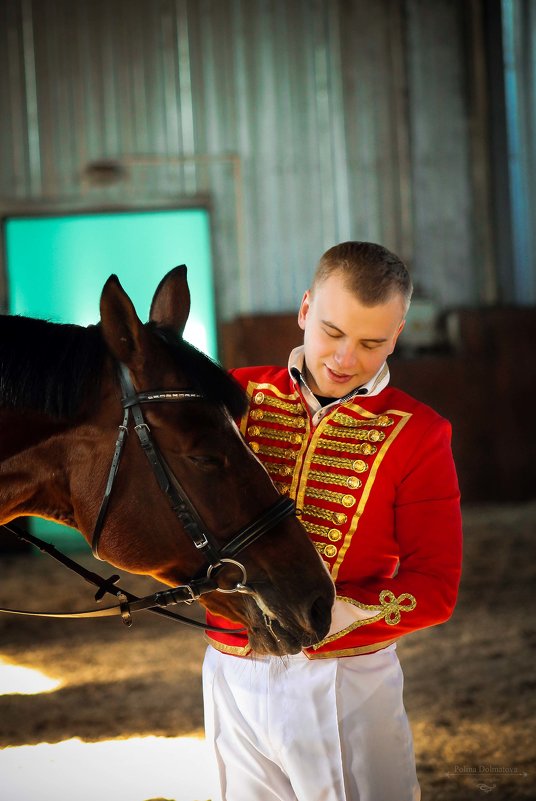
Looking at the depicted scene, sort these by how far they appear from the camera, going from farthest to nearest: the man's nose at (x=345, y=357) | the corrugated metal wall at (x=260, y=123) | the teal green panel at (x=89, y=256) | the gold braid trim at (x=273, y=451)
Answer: the corrugated metal wall at (x=260, y=123)
the teal green panel at (x=89, y=256)
the gold braid trim at (x=273, y=451)
the man's nose at (x=345, y=357)

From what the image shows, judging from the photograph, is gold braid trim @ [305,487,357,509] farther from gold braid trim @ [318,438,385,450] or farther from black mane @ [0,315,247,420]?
black mane @ [0,315,247,420]

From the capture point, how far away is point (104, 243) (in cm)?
717

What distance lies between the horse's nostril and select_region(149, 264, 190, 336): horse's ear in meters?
0.57

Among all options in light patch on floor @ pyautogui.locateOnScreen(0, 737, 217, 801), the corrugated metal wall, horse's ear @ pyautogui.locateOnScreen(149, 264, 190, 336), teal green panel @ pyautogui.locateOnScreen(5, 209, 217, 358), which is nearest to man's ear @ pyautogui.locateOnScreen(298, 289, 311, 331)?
horse's ear @ pyautogui.locateOnScreen(149, 264, 190, 336)

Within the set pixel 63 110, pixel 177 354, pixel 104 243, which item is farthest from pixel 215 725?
pixel 63 110

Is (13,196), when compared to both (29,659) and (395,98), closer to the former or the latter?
(395,98)

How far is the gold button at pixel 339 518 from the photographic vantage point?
1.38 m

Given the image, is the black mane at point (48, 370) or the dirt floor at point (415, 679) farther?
the dirt floor at point (415, 679)

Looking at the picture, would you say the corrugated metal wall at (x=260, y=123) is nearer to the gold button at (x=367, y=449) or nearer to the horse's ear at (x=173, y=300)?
the horse's ear at (x=173, y=300)

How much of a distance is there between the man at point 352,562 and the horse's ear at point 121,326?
286mm

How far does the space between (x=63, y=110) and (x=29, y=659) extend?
16.2 feet

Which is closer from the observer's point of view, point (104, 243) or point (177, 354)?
point (177, 354)

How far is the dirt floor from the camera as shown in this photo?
2.91 m

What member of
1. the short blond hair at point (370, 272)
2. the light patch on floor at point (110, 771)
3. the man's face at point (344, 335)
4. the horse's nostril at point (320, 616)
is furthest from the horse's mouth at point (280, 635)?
the light patch on floor at point (110, 771)
